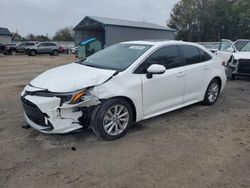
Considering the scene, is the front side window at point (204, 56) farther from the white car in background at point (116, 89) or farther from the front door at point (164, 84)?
the front door at point (164, 84)

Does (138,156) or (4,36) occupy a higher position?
(4,36)

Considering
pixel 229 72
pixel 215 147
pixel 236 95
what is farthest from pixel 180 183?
pixel 229 72

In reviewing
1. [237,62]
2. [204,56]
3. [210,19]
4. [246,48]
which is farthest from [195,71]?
[210,19]

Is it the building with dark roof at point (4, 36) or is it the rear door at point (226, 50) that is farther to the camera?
the building with dark roof at point (4, 36)

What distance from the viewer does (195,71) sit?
17.1 feet

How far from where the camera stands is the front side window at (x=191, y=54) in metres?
5.12

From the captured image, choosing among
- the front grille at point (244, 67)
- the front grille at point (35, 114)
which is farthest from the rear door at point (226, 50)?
the front grille at point (35, 114)

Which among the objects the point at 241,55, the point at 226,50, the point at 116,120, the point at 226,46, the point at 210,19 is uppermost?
the point at 210,19

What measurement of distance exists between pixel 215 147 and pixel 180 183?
1.16 metres

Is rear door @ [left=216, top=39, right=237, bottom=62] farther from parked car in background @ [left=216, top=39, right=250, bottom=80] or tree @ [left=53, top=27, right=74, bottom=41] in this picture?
tree @ [left=53, top=27, right=74, bottom=41]

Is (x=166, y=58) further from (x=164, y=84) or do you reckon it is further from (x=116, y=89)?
(x=116, y=89)

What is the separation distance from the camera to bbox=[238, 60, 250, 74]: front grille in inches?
365

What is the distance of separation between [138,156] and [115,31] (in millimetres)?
25469

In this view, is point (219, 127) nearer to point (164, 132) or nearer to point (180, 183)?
point (164, 132)
